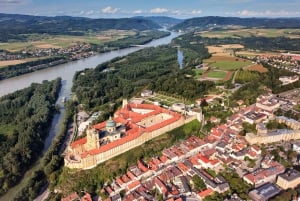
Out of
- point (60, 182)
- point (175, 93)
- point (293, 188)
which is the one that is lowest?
point (60, 182)

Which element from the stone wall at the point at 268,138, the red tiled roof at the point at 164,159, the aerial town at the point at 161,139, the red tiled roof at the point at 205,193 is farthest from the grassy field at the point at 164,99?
the red tiled roof at the point at 205,193

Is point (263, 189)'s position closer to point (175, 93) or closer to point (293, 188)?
point (293, 188)

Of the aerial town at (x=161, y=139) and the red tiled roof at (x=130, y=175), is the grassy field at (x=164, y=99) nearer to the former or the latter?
the aerial town at (x=161, y=139)

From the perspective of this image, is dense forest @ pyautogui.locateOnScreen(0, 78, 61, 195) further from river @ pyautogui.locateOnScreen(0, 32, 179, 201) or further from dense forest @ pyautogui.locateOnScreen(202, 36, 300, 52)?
dense forest @ pyautogui.locateOnScreen(202, 36, 300, 52)

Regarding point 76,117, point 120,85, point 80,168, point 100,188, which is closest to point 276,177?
point 100,188

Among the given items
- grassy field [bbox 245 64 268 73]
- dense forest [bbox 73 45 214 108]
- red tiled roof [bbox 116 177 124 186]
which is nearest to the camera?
red tiled roof [bbox 116 177 124 186]

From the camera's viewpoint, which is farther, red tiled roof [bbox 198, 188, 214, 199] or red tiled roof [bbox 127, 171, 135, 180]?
red tiled roof [bbox 127, 171, 135, 180]

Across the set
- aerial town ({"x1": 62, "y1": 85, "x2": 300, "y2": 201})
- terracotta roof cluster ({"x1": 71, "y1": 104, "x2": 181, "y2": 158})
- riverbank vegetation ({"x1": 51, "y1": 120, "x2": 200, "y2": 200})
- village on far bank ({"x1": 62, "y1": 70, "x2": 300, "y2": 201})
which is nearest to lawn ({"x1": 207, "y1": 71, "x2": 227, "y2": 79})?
village on far bank ({"x1": 62, "y1": 70, "x2": 300, "y2": 201})
